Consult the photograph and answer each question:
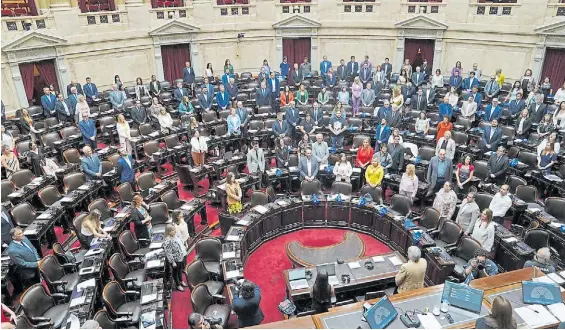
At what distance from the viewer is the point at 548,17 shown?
17.0 m

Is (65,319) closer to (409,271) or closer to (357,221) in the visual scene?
(409,271)

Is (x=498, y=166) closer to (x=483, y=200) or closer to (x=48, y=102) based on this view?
(x=483, y=200)

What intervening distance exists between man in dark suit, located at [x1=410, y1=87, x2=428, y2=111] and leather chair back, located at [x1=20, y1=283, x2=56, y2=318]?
13.6m

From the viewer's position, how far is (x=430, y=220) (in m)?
9.41

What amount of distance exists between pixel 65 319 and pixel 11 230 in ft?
10.1

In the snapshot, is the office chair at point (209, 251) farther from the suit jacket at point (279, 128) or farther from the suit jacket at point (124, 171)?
the suit jacket at point (279, 128)

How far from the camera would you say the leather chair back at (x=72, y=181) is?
35.4ft

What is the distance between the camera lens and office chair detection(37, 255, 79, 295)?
7406 millimetres

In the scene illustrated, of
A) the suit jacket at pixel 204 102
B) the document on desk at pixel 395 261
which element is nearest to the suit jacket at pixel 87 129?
the suit jacket at pixel 204 102

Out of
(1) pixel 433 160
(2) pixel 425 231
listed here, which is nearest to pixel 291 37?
(1) pixel 433 160

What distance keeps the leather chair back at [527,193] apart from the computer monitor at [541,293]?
4.51m

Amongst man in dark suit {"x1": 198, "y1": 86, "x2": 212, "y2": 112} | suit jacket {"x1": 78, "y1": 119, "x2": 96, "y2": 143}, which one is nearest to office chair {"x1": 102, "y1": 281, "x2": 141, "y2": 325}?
suit jacket {"x1": 78, "y1": 119, "x2": 96, "y2": 143}

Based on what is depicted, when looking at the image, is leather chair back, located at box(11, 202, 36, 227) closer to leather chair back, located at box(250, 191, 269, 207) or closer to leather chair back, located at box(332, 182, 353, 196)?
leather chair back, located at box(250, 191, 269, 207)

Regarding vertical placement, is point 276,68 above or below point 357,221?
above
